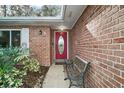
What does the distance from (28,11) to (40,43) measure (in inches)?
81.6

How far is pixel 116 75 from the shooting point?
1.95 m

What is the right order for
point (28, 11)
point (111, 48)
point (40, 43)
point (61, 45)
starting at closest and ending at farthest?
1. point (111, 48)
2. point (28, 11)
3. point (40, 43)
4. point (61, 45)

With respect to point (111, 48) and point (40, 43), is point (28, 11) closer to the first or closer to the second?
point (40, 43)

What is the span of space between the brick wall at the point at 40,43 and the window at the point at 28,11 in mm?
1501

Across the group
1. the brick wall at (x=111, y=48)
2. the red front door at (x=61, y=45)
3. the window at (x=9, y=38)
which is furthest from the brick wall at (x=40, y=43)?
the brick wall at (x=111, y=48)

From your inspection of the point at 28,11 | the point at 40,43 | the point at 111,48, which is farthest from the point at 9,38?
the point at 111,48

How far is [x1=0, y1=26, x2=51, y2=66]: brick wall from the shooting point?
24.6 ft

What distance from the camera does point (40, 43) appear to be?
7.53m

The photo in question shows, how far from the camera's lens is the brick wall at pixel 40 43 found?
24.6ft

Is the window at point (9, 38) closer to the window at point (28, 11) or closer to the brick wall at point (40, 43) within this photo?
the brick wall at point (40, 43)

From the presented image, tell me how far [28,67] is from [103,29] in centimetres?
372

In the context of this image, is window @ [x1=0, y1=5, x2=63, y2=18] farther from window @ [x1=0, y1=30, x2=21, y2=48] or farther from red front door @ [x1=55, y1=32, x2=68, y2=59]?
red front door @ [x1=55, y1=32, x2=68, y2=59]
